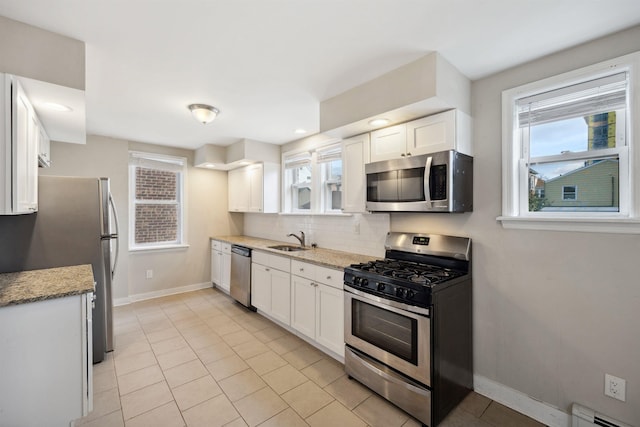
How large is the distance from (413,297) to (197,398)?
179 centimetres

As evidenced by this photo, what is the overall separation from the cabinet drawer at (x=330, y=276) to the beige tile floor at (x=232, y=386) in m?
0.75

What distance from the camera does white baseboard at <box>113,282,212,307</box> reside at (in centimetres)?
416

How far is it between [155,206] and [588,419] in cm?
539

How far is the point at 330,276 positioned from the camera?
2.63m

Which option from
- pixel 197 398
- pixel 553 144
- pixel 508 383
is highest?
pixel 553 144

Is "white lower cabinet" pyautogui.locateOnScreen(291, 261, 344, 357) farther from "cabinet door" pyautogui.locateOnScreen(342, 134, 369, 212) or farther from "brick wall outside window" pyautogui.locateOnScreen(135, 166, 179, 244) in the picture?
"brick wall outside window" pyautogui.locateOnScreen(135, 166, 179, 244)

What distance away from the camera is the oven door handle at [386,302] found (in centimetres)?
186

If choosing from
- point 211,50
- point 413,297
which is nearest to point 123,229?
point 211,50

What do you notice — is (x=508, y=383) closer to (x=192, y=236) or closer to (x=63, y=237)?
(x=63, y=237)

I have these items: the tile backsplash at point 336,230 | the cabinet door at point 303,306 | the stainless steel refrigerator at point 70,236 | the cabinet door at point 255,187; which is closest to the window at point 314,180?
the tile backsplash at point 336,230

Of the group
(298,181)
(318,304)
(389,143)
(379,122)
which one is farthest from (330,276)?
(298,181)

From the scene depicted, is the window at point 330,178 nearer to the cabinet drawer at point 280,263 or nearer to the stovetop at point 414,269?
the cabinet drawer at point 280,263

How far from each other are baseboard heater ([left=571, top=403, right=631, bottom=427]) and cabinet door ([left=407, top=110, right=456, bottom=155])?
6.09 feet

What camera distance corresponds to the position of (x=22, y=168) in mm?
1714
